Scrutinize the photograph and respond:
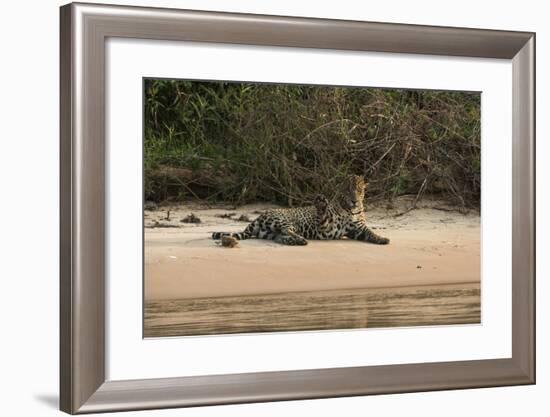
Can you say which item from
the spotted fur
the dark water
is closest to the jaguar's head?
the spotted fur

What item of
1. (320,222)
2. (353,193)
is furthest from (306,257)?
(353,193)

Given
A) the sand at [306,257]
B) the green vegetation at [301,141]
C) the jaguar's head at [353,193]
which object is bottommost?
the sand at [306,257]

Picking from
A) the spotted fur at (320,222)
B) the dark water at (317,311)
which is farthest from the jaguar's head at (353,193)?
the dark water at (317,311)

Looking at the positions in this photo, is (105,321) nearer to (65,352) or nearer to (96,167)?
(65,352)

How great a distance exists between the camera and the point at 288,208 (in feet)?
12.3

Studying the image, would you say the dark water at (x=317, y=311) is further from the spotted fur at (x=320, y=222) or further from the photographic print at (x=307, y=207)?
the spotted fur at (x=320, y=222)

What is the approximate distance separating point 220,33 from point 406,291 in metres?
1.12

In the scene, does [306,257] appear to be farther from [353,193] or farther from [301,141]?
[301,141]

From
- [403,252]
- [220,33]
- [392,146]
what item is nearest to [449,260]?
[403,252]

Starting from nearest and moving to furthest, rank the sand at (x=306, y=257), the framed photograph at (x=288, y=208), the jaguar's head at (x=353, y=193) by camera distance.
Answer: the framed photograph at (x=288, y=208), the sand at (x=306, y=257), the jaguar's head at (x=353, y=193)

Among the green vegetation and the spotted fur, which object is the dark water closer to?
the spotted fur

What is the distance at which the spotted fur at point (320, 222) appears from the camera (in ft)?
12.2

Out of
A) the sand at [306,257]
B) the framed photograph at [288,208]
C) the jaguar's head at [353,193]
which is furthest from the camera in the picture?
the jaguar's head at [353,193]

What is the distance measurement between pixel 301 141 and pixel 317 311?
1.93ft
